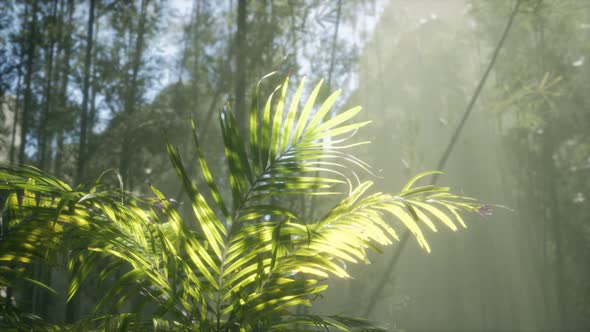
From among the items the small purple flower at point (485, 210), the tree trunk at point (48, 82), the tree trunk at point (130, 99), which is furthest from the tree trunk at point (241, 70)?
the small purple flower at point (485, 210)

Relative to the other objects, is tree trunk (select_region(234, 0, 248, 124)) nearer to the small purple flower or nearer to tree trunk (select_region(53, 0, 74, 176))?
tree trunk (select_region(53, 0, 74, 176))

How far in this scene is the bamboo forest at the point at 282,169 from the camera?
1.07m

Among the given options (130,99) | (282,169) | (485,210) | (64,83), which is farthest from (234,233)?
(64,83)

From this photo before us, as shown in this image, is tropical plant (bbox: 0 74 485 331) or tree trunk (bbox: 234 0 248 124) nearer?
tropical plant (bbox: 0 74 485 331)

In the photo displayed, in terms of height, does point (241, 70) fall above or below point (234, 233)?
above

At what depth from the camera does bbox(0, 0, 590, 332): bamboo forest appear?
1.07 metres

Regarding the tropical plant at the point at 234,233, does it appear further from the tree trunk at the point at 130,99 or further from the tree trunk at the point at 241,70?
the tree trunk at the point at 130,99

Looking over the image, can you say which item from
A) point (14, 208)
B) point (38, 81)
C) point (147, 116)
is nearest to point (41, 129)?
point (38, 81)

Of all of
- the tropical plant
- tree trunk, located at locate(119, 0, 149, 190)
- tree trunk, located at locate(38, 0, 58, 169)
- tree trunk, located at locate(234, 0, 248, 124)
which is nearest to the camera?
the tropical plant

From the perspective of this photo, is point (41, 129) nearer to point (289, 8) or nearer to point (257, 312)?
point (289, 8)

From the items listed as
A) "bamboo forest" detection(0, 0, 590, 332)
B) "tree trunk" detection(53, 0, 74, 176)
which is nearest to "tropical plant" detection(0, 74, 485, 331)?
"bamboo forest" detection(0, 0, 590, 332)

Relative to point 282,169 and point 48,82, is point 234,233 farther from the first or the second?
point 48,82

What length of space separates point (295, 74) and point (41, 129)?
10.1 ft

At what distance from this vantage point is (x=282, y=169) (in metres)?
1.12
